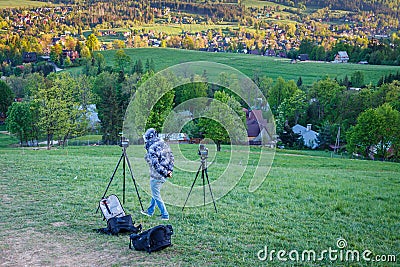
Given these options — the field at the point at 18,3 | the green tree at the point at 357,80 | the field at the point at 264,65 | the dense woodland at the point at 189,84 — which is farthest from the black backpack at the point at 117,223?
the field at the point at 18,3

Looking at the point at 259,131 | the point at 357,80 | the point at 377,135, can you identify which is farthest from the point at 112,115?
the point at 357,80

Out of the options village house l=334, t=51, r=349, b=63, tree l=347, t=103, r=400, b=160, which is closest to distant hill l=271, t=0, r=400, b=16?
village house l=334, t=51, r=349, b=63

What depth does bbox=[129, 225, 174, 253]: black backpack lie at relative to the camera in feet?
30.9

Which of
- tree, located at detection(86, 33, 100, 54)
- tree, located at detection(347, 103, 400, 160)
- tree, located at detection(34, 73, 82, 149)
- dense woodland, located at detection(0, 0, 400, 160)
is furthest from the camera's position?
tree, located at detection(86, 33, 100, 54)

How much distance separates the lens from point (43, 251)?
9430 millimetres

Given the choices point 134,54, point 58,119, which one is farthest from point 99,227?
point 134,54

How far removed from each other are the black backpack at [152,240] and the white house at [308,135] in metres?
48.0

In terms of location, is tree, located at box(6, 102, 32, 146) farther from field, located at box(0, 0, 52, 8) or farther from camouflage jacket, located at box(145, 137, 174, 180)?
field, located at box(0, 0, 52, 8)

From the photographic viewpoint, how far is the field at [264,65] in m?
95.6
